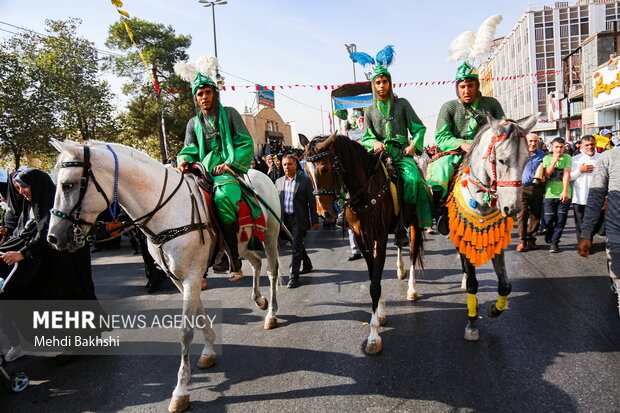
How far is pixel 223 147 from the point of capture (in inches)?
160

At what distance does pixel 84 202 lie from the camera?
2.89 meters

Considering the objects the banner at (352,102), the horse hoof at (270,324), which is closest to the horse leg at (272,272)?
the horse hoof at (270,324)

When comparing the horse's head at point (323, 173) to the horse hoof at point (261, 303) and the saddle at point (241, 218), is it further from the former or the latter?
the horse hoof at point (261, 303)

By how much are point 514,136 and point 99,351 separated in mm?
4989

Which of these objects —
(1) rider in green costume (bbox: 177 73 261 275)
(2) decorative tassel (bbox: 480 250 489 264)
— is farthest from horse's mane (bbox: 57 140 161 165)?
(2) decorative tassel (bbox: 480 250 489 264)

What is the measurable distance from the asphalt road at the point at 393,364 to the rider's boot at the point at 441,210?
1074mm

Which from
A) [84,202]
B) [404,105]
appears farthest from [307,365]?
[404,105]

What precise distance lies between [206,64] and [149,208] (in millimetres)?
1982

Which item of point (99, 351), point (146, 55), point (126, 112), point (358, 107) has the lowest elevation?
point (99, 351)

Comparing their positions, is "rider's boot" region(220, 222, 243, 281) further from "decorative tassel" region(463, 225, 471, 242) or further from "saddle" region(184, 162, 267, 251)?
"decorative tassel" region(463, 225, 471, 242)

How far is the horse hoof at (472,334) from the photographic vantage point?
3.80m

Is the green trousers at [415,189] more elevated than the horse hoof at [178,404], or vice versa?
the green trousers at [415,189]

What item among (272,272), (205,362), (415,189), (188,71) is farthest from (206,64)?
(205,362)

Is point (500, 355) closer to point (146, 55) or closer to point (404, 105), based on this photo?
point (404, 105)
